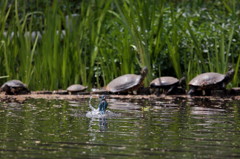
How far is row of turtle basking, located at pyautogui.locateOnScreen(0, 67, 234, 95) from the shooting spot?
30.1ft

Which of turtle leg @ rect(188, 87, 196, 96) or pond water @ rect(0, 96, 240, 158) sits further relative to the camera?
turtle leg @ rect(188, 87, 196, 96)

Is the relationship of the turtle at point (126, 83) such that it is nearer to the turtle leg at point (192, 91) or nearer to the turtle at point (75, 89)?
the turtle at point (75, 89)

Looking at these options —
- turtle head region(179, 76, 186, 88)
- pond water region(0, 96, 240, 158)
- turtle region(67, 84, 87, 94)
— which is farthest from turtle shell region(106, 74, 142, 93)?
pond water region(0, 96, 240, 158)

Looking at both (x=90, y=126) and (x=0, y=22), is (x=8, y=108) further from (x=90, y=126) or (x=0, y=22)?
(x=0, y=22)

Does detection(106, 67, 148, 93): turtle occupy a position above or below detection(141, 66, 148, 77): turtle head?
below

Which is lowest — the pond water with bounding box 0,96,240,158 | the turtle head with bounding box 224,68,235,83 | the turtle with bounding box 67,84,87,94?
the pond water with bounding box 0,96,240,158

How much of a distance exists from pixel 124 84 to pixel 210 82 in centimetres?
147

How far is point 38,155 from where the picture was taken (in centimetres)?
337

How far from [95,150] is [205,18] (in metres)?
9.29

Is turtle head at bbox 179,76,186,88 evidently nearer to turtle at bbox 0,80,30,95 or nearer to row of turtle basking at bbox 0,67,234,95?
row of turtle basking at bbox 0,67,234,95

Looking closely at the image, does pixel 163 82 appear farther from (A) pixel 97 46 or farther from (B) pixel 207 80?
(A) pixel 97 46

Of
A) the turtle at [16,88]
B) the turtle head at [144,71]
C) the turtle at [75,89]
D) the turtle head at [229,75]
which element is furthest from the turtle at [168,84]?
the turtle at [16,88]

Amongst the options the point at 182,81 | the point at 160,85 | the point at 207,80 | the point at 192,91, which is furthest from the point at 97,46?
the point at 207,80

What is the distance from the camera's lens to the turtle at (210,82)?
29.7 ft
